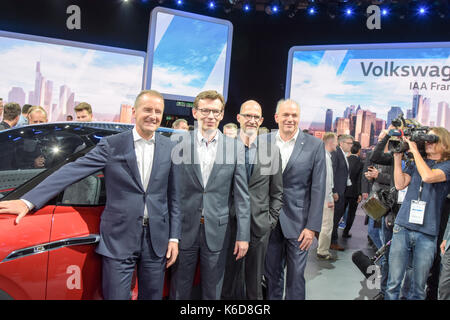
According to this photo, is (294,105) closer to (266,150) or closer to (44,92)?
(266,150)

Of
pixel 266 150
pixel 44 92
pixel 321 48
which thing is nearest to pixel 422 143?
pixel 266 150

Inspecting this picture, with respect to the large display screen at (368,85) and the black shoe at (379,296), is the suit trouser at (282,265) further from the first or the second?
the large display screen at (368,85)

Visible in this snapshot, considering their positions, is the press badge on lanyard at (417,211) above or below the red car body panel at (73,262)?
above

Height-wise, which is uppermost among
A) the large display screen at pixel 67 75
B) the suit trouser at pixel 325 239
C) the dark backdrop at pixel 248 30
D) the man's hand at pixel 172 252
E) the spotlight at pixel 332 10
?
the spotlight at pixel 332 10

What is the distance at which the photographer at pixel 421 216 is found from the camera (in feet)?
8.93

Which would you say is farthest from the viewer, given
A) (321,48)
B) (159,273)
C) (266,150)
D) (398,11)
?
(321,48)

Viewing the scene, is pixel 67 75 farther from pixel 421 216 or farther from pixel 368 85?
pixel 421 216

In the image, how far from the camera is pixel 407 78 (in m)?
7.57

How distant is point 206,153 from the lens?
2.33 meters

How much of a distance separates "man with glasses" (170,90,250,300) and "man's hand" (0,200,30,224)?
2.71 feet

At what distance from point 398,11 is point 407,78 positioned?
1.44 meters

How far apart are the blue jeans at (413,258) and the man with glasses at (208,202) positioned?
1.33 m

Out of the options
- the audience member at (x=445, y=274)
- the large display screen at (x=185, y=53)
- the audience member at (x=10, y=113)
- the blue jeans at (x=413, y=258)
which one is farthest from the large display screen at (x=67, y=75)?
the audience member at (x=445, y=274)

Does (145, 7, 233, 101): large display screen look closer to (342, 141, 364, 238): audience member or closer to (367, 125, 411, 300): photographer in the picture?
(342, 141, 364, 238): audience member
